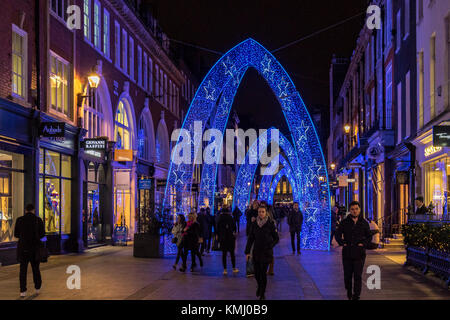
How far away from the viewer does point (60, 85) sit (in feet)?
77.4

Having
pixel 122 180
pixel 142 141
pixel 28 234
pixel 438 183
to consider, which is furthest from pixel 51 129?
pixel 142 141

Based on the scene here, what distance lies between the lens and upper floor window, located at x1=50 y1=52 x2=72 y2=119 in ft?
74.7

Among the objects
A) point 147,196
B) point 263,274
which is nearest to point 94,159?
point 147,196

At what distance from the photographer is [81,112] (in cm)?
2512

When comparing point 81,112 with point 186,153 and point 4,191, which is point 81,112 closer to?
point 186,153

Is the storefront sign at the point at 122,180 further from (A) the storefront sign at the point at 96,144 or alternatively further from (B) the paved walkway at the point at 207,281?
(B) the paved walkway at the point at 207,281

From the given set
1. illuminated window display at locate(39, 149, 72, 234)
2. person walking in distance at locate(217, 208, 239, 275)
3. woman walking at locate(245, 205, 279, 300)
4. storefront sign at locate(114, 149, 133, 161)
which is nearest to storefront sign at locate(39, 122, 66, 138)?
illuminated window display at locate(39, 149, 72, 234)

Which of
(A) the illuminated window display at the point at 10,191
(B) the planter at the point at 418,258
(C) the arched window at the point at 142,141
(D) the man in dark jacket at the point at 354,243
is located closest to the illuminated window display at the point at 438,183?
(B) the planter at the point at 418,258

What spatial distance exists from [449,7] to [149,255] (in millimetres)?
12391

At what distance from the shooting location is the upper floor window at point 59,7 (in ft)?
75.3

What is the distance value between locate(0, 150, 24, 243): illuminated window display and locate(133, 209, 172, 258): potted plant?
3.96m

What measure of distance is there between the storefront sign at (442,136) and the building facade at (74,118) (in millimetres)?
9747

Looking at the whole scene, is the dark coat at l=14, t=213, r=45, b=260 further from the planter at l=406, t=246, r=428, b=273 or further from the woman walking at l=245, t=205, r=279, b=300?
the planter at l=406, t=246, r=428, b=273

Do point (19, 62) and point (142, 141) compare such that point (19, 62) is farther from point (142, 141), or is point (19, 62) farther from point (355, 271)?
point (142, 141)
